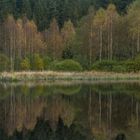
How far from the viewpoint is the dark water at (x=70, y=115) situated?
71.1ft

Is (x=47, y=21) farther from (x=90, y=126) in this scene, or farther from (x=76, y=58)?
(x=90, y=126)

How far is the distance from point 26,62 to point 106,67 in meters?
16.1

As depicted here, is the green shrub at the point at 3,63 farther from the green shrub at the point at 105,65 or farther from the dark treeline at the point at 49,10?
the dark treeline at the point at 49,10

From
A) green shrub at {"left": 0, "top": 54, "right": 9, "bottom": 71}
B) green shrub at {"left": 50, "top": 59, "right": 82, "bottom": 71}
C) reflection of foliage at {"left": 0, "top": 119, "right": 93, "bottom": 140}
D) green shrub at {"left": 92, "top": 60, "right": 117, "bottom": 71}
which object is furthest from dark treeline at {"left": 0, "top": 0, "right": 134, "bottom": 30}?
reflection of foliage at {"left": 0, "top": 119, "right": 93, "bottom": 140}

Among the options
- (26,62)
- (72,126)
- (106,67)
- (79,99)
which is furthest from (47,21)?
(72,126)

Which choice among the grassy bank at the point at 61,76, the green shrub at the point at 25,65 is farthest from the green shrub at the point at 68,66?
the green shrub at the point at 25,65

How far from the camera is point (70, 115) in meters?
28.0

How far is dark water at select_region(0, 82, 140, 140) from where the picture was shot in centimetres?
2166

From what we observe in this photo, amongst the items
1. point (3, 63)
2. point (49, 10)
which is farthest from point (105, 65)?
point (49, 10)

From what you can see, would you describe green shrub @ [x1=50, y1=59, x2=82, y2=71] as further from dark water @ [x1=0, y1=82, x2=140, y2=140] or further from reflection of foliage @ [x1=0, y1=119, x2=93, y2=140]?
reflection of foliage @ [x1=0, y1=119, x2=93, y2=140]

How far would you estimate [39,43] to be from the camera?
96312 mm

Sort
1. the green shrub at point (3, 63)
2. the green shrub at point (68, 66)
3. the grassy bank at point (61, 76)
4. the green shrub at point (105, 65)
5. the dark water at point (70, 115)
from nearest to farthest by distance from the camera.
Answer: the dark water at point (70, 115) → the grassy bank at point (61, 76) → the green shrub at point (105, 65) → the green shrub at point (68, 66) → the green shrub at point (3, 63)

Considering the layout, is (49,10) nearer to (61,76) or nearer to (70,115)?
(61,76)

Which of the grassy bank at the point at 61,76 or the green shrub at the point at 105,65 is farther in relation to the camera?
the green shrub at the point at 105,65
